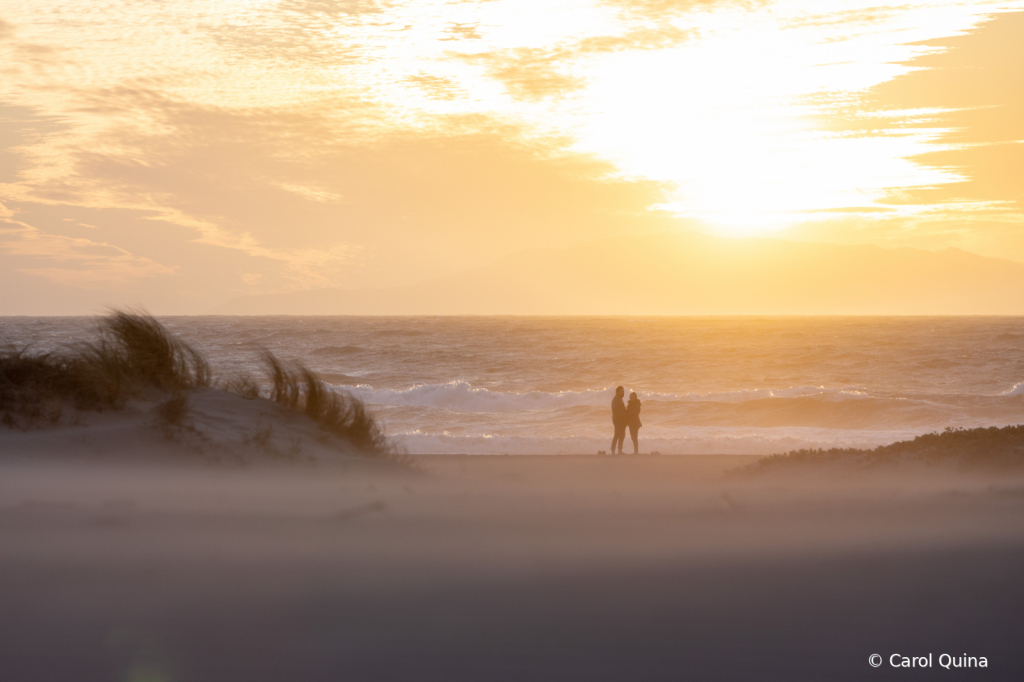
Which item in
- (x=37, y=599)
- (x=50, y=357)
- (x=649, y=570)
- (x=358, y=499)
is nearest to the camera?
(x=37, y=599)

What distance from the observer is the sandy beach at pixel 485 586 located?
13.3 feet

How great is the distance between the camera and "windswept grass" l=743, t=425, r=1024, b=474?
35.3 ft

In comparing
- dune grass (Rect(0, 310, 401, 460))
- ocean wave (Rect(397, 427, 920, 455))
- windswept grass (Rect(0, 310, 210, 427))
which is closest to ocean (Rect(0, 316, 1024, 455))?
ocean wave (Rect(397, 427, 920, 455))

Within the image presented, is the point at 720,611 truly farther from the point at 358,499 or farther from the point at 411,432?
the point at 411,432

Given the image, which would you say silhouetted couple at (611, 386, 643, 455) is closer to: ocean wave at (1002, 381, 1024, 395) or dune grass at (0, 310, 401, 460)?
dune grass at (0, 310, 401, 460)

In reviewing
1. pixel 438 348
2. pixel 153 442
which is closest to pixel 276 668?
pixel 153 442

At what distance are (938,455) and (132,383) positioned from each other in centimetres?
1105

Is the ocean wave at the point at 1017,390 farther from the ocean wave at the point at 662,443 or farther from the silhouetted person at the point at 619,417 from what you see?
the silhouetted person at the point at 619,417

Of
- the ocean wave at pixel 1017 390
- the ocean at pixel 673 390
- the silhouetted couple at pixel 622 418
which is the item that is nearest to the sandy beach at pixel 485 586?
the ocean at pixel 673 390

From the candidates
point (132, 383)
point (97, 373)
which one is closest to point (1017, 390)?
point (132, 383)

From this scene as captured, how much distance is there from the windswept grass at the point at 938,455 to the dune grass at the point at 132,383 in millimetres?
6293

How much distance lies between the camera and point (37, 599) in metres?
4.59

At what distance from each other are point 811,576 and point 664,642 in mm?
1492

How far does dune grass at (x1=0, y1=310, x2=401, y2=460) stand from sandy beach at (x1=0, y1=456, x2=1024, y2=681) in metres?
1.88
